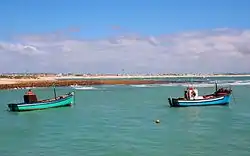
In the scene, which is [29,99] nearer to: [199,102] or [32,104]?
[32,104]

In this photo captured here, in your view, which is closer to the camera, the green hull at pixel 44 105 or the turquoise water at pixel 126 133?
the turquoise water at pixel 126 133

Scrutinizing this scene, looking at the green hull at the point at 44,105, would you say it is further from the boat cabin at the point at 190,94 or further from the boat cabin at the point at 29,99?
the boat cabin at the point at 190,94

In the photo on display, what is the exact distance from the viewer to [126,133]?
70.2ft

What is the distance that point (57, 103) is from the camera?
3616 cm

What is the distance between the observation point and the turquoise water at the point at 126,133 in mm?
17391

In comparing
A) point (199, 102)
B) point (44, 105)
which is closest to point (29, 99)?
point (44, 105)

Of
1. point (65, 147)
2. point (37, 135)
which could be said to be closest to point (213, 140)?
point (65, 147)

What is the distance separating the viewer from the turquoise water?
1739cm

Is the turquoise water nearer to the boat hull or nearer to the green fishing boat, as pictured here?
the green fishing boat

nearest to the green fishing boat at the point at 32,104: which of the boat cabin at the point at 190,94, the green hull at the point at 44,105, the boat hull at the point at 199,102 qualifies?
the green hull at the point at 44,105

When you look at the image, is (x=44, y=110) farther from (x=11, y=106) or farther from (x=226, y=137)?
(x=226, y=137)

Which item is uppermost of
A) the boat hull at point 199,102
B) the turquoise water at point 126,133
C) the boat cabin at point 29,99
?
the boat cabin at point 29,99

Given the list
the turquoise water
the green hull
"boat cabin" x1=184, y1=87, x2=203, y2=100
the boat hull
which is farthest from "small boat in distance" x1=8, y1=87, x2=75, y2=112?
"boat cabin" x1=184, y1=87, x2=203, y2=100

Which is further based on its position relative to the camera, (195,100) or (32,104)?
(195,100)
